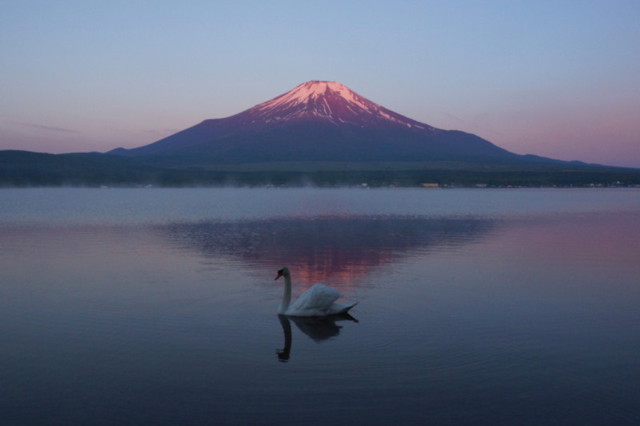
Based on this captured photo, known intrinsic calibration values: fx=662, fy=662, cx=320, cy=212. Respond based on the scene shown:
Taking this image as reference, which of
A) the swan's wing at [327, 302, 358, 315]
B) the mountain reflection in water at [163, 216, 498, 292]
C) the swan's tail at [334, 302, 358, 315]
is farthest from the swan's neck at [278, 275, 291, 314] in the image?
the mountain reflection in water at [163, 216, 498, 292]

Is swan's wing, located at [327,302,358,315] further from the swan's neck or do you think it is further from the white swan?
the swan's neck

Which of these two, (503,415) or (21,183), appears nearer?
(503,415)

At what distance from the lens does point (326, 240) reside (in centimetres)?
2881

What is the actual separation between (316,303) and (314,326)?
0.63 metres

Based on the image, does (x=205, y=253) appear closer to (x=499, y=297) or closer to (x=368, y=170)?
(x=499, y=297)

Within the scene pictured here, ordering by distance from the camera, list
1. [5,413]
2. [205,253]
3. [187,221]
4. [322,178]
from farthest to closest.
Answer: [322,178], [187,221], [205,253], [5,413]

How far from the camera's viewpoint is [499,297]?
626 inches

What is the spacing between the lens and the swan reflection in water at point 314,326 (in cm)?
1209

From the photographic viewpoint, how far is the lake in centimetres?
865

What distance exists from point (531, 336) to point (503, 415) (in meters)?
3.99

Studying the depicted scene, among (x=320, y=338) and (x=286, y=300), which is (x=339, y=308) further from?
(x=320, y=338)

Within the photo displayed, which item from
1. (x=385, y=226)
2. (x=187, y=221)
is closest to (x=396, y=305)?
(x=385, y=226)

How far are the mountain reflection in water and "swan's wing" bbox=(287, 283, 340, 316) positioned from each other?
298cm

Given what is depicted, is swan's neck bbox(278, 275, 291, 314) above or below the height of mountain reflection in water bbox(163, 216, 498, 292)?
above
